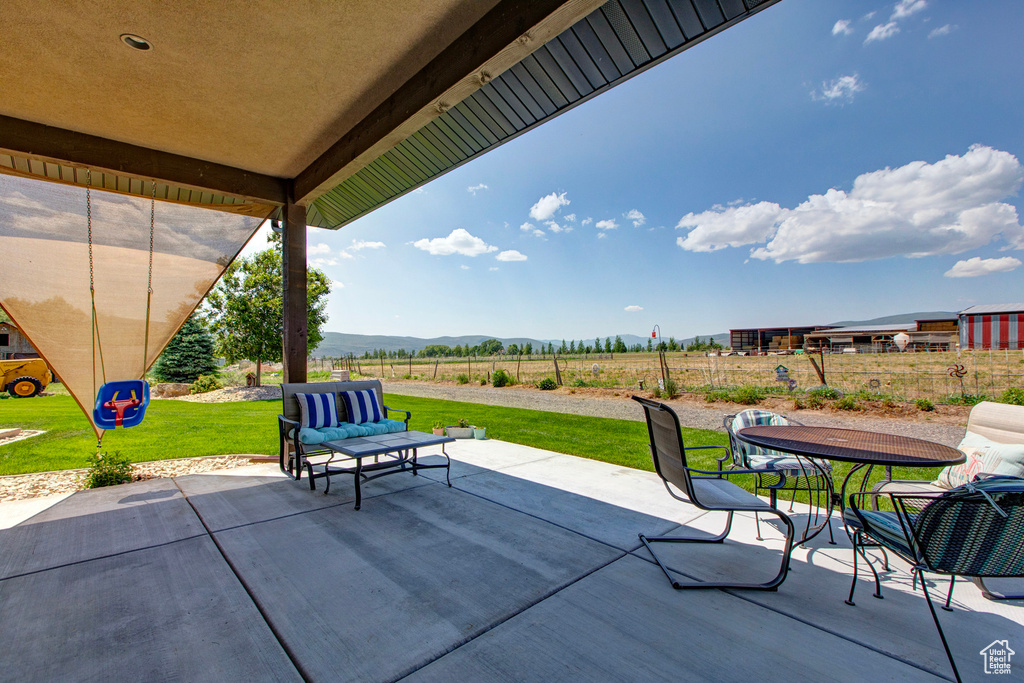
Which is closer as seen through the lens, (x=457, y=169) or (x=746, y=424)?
(x=746, y=424)

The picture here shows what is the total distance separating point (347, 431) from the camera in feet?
12.9

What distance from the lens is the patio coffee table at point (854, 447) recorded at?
1.86 m

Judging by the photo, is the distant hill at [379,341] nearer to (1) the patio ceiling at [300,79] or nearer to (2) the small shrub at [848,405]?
(2) the small shrub at [848,405]

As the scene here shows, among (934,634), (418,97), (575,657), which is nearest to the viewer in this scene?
(575,657)

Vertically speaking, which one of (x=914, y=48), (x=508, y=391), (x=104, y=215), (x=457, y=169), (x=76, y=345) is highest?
(x=914, y=48)

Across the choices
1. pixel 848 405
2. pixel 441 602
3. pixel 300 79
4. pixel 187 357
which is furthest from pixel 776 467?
pixel 187 357

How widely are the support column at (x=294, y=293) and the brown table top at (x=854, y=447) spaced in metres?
4.18

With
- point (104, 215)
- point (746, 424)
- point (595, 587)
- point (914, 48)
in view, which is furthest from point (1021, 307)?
point (104, 215)

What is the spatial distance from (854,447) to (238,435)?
762 cm

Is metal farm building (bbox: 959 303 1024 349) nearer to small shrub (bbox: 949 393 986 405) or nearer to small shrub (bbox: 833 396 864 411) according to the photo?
small shrub (bbox: 949 393 986 405)

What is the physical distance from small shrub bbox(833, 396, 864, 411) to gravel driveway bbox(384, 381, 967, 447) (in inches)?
9.3

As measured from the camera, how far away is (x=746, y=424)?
3299 mm

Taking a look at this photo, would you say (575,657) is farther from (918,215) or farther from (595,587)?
(918,215)

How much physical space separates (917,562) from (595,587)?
130 cm
